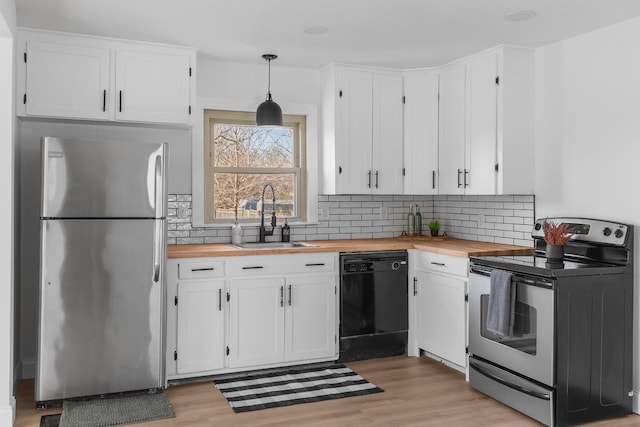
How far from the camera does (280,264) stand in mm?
4148

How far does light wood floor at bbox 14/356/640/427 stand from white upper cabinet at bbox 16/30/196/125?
1.79 m

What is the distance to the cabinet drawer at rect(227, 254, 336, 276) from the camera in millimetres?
4039

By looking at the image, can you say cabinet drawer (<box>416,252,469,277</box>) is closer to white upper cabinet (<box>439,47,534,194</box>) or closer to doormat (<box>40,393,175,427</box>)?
white upper cabinet (<box>439,47,534,194</box>)

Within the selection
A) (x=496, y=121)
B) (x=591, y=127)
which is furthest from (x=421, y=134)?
(x=591, y=127)

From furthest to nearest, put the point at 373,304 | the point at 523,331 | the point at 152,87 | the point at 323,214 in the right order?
the point at 323,214
the point at 373,304
the point at 152,87
the point at 523,331

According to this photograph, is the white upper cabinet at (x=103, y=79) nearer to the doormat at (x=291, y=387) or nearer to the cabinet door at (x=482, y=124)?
the doormat at (x=291, y=387)

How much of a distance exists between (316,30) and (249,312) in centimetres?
189

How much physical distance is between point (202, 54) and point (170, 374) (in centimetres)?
224

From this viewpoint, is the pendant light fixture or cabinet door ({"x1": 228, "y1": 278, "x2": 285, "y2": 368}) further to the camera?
the pendant light fixture

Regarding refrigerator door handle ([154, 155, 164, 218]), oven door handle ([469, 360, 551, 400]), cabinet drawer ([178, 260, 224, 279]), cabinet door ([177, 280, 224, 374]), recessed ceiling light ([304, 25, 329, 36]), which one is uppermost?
recessed ceiling light ([304, 25, 329, 36])

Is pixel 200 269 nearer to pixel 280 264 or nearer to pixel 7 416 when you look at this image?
pixel 280 264

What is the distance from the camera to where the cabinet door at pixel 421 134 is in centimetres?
476

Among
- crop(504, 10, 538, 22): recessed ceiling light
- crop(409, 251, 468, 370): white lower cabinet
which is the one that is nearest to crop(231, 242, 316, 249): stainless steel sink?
crop(409, 251, 468, 370): white lower cabinet

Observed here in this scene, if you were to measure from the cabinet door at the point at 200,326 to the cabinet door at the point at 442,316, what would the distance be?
150 cm
